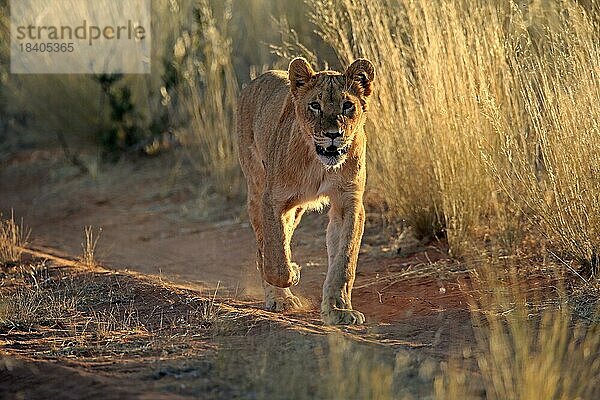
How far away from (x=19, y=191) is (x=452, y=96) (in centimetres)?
614

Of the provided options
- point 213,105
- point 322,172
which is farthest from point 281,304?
point 213,105

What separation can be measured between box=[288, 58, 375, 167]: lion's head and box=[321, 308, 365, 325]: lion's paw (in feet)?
2.53

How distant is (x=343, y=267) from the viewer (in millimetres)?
5422

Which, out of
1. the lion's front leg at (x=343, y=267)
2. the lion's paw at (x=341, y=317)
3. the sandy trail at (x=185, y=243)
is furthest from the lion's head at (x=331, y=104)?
the sandy trail at (x=185, y=243)

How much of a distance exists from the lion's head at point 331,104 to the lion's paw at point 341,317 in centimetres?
77

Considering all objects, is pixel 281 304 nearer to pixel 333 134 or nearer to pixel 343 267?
pixel 343 267

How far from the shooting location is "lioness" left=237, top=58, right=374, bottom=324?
5344 millimetres

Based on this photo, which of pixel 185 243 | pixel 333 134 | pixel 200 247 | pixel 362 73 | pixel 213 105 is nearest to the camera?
pixel 333 134

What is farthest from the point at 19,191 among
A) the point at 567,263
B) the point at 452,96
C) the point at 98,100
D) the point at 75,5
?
the point at 567,263

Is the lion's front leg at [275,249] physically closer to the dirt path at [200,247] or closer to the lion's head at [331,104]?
the dirt path at [200,247]

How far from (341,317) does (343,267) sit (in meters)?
0.28

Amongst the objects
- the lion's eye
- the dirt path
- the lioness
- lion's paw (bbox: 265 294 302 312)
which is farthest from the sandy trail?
the lion's eye

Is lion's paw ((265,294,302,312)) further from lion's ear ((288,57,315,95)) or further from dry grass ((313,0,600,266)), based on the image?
dry grass ((313,0,600,266))

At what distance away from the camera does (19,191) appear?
1140cm
